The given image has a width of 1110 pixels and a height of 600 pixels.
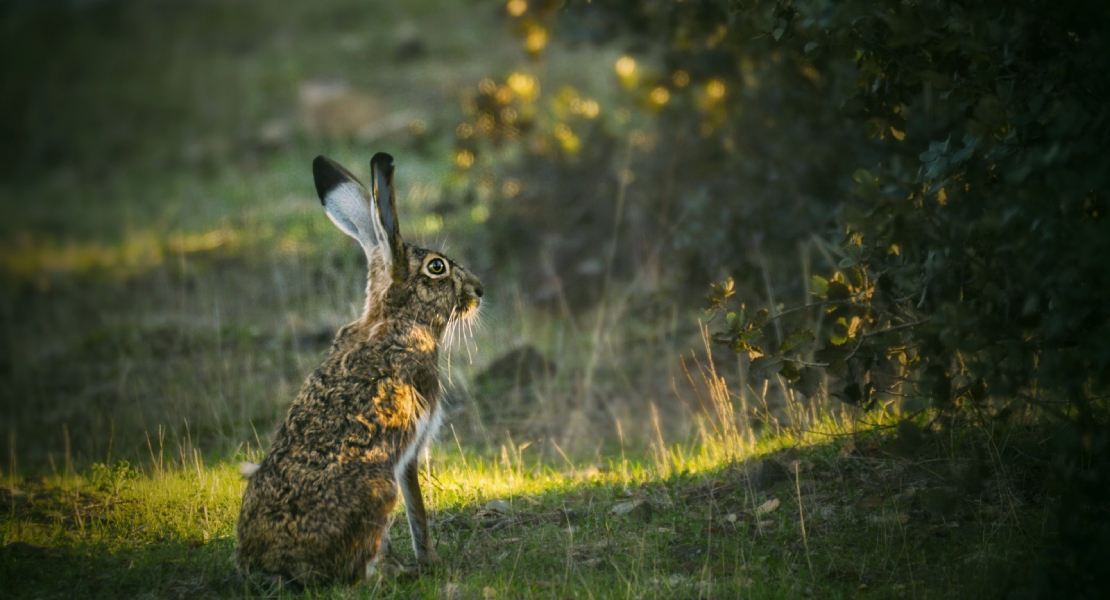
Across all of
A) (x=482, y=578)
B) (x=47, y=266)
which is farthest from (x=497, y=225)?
(x=47, y=266)

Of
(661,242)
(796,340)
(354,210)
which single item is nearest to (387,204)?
(354,210)

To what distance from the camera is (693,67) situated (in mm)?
11320

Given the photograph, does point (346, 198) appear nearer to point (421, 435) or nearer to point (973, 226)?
point (421, 435)

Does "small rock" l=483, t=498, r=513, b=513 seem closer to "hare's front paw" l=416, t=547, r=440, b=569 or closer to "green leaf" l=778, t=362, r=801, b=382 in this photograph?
"hare's front paw" l=416, t=547, r=440, b=569

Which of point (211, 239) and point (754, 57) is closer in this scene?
point (754, 57)

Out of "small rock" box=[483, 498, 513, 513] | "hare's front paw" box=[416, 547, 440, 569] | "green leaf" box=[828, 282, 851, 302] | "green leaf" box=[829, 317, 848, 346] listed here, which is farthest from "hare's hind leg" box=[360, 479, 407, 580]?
"green leaf" box=[828, 282, 851, 302]

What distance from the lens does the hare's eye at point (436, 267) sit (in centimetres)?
653

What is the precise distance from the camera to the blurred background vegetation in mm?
5062

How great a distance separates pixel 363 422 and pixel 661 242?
6412 millimetres

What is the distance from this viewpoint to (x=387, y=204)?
6.03 m

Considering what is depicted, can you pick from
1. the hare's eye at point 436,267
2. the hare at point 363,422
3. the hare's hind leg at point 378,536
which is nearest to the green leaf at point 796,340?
the hare at point 363,422

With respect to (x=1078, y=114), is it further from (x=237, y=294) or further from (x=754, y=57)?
(x=237, y=294)

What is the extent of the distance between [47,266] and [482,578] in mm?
17505

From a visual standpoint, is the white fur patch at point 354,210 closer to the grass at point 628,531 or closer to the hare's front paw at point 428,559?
the grass at point 628,531
